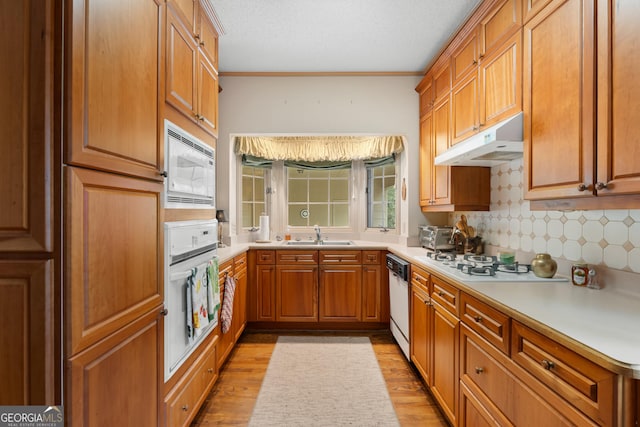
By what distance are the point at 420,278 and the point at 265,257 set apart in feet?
5.29

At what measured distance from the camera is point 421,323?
2246 millimetres

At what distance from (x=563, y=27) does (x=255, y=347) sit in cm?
305

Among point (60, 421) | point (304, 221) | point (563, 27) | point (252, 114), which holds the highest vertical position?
point (252, 114)

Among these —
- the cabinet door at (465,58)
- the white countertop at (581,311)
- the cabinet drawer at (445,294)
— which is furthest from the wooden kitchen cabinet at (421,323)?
the cabinet door at (465,58)

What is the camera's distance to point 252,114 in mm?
3281

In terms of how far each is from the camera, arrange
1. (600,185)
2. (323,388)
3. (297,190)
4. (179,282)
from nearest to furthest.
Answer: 1. (600,185)
2. (179,282)
3. (323,388)
4. (297,190)

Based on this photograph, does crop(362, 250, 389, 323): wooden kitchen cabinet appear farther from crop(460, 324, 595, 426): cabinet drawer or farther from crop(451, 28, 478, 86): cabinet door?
crop(451, 28, 478, 86): cabinet door

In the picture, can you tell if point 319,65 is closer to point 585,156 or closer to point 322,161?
point 322,161

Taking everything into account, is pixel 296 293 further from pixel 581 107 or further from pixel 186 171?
pixel 581 107

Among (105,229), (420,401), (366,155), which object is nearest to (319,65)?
(366,155)

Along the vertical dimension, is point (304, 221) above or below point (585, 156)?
below

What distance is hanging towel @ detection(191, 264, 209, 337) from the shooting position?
160cm

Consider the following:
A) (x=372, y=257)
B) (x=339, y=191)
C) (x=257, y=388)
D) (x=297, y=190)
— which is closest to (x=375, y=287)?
(x=372, y=257)

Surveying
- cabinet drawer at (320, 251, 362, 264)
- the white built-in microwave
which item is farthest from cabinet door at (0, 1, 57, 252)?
cabinet drawer at (320, 251, 362, 264)
